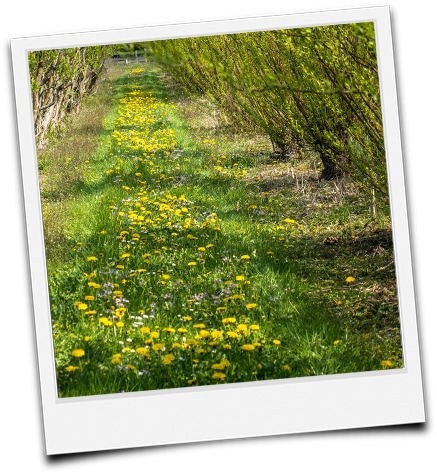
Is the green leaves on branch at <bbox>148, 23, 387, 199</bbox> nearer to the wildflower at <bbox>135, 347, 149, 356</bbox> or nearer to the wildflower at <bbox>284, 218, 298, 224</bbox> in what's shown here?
the wildflower at <bbox>284, 218, 298, 224</bbox>

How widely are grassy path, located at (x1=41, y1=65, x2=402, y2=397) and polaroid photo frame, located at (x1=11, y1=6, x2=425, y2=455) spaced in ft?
0.46

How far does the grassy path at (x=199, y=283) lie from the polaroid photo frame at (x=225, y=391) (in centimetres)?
14

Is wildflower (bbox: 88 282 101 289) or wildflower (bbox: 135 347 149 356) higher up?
wildflower (bbox: 88 282 101 289)

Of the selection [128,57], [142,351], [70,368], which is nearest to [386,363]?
[142,351]

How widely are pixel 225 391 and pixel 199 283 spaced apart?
3.83 feet

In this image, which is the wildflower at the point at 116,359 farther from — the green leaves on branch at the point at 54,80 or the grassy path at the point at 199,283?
Result: the green leaves on branch at the point at 54,80

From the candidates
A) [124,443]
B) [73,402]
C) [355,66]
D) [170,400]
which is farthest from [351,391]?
[355,66]

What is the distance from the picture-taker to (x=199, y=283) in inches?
173

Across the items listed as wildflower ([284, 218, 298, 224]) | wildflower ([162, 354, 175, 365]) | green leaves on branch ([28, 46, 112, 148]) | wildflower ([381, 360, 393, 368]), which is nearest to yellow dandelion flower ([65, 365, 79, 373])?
wildflower ([162, 354, 175, 365])

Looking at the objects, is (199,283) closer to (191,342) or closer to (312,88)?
(191,342)

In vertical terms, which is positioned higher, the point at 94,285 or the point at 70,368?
the point at 94,285

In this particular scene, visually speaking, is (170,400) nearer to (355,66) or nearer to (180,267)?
(180,267)

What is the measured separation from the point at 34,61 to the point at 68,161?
1.31 metres

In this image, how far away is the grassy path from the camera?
3.54 meters
